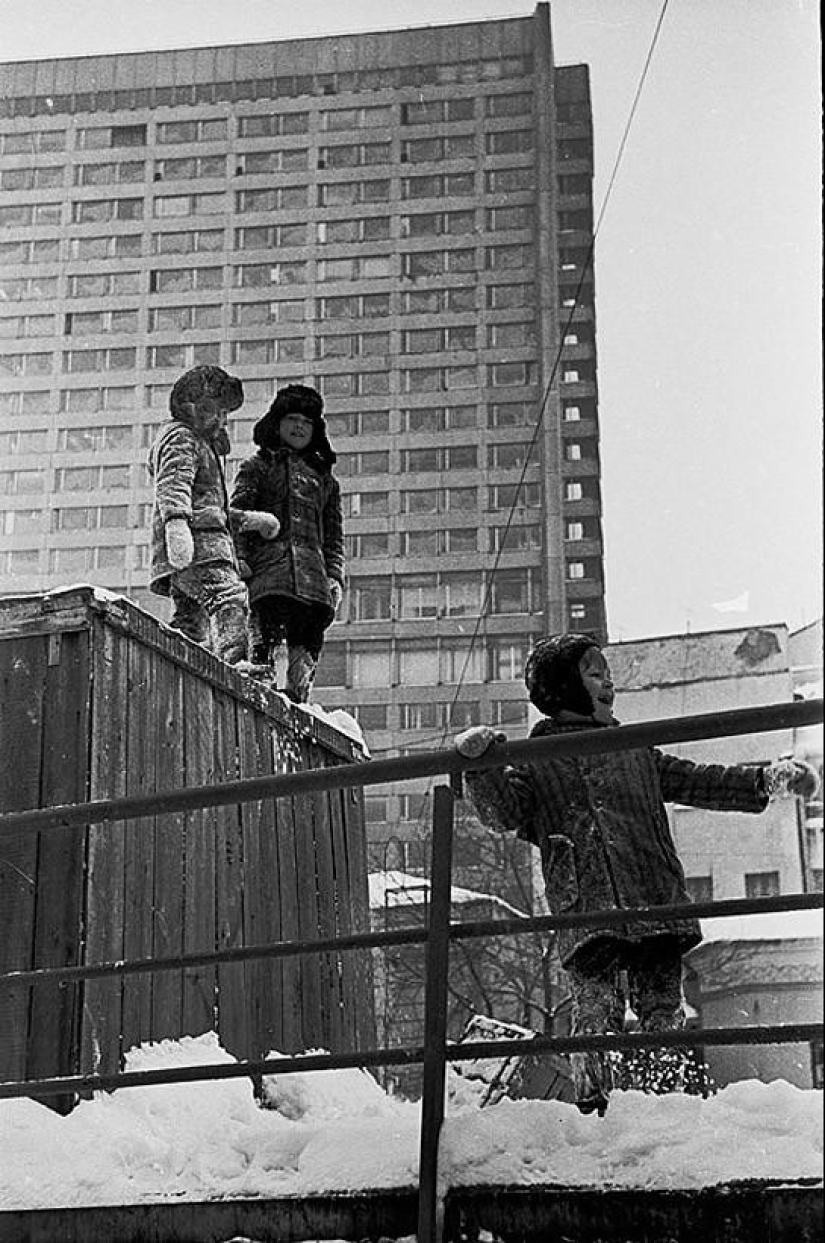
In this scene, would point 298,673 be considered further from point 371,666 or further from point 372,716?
point 371,666

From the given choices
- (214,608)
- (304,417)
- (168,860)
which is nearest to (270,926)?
(168,860)

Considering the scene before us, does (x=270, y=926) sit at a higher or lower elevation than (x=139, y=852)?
lower

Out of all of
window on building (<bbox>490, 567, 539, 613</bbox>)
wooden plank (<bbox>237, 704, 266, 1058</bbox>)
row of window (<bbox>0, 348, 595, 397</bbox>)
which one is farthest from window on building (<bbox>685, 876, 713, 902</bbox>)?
wooden plank (<bbox>237, 704, 266, 1058</bbox>)

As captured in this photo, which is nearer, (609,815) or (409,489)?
(609,815)

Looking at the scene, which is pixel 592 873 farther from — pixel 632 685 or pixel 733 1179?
pixel 632 685

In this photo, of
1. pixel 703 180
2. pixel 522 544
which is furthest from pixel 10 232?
pixel 703 180

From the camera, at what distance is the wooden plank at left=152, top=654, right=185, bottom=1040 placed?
15.3 ft

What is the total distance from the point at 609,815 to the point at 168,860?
4.63 ft

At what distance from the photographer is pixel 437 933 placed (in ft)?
10.0

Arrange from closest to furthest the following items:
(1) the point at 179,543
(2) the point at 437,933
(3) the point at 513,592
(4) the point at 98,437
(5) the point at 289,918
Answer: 1. (2) the point at 437,933
2. (5) the point at 289,918
3. (1) the point at 179,543
4. (3) the point at 513,592
5. (4) the point at 98,437

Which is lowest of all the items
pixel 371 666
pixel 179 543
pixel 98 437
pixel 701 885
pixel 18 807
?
pixel 18 807

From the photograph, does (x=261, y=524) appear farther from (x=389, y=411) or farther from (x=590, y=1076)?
(x=389, y=411)

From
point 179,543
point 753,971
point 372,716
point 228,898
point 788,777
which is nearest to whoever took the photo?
point 788,777

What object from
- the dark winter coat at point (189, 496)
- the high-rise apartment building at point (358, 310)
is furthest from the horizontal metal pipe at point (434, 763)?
the high-rise apartment building at point (358, 310)
